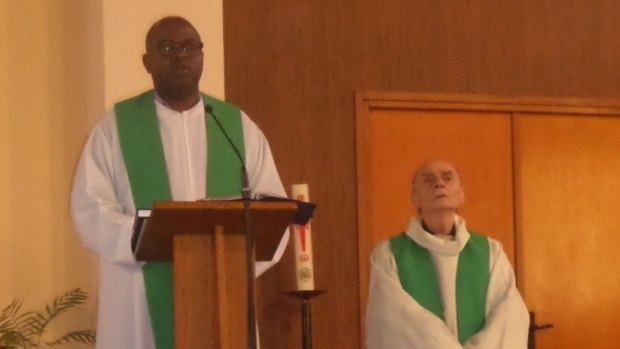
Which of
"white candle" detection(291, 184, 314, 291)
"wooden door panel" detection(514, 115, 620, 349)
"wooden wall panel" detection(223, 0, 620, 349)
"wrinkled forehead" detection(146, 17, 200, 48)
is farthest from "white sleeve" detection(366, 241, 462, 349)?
"wooden door panel" detection(514, 115, 620, 349)

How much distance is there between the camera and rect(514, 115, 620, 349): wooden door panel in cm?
687

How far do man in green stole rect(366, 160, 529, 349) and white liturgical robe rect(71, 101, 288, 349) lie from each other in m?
0.68

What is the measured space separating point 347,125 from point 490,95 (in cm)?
101

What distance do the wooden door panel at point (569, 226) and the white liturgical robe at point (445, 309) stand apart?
2.35 metres

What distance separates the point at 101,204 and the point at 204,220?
0.71m

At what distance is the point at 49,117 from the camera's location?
19.9 ft

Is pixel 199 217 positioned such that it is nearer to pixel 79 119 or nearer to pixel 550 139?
pixel 79 119

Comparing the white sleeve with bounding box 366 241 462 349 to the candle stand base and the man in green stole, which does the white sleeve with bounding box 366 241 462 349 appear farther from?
the candle stand base

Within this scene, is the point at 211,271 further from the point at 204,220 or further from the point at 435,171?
the point at 435,171

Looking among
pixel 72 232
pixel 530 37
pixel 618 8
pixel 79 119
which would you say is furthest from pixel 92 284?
pixel 618 8

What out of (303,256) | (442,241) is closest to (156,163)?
(442,241)

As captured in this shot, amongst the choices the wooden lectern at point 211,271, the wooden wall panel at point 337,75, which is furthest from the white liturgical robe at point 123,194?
the wooden wall panel at point 337,75

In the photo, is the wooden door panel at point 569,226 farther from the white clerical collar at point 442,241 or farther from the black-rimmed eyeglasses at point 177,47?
the black-rimmed eyeglasses at point 177,47

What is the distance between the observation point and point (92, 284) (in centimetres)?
593
